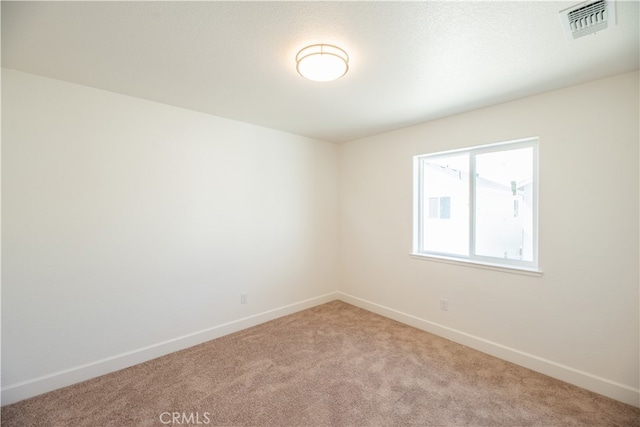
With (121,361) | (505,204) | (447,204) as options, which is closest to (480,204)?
(505,204)

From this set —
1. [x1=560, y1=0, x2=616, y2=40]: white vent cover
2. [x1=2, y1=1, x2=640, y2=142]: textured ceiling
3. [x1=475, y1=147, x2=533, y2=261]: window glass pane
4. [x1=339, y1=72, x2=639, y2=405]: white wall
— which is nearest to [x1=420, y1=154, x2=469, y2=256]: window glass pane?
[x1=475, y1=147, x2=533, y2=261]: window glass pane

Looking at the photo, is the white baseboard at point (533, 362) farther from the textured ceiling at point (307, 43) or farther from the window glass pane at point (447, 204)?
the textured ceiling at point (307, 43)

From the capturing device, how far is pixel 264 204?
344 cm

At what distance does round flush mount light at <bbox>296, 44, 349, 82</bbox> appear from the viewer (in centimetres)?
171

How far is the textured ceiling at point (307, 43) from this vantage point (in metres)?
1.44

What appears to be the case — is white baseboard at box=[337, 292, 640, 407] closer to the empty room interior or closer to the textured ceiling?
the empty room interior

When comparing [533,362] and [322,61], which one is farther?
[533,362]

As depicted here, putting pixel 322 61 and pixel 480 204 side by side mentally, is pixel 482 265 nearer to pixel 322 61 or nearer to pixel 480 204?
pixel 480 204

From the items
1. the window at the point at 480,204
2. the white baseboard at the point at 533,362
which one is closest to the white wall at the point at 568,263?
the white baseboard at the point at 533,362

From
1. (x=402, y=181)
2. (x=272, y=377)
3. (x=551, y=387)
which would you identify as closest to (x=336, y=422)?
(x=272, y=377)

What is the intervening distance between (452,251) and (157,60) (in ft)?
10.8

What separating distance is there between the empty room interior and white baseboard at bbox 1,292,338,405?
0.05 ft

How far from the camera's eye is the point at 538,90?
233 cm

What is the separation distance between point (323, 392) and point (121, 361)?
1.79 m
